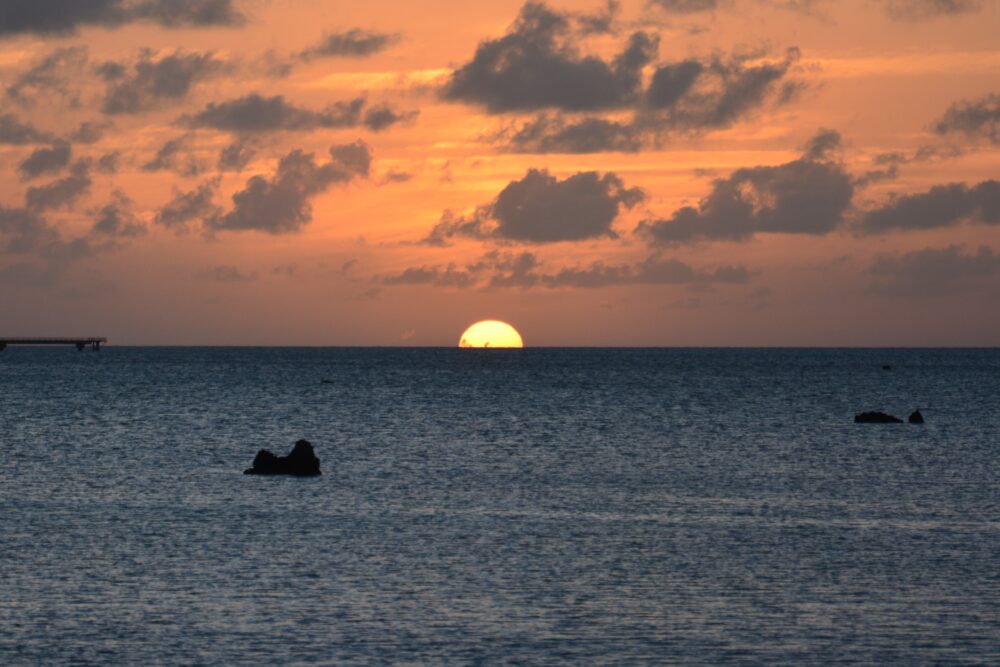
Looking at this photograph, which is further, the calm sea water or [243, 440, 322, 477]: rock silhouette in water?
[243, 440, 322, 477]: rock silhouette in water

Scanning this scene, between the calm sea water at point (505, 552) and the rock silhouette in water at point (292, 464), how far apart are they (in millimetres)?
1194

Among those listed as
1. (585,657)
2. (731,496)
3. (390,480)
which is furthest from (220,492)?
(585,657)

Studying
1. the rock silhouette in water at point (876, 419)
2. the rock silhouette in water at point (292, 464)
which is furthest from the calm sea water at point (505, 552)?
the rock silhouette in water at point (876, 419)

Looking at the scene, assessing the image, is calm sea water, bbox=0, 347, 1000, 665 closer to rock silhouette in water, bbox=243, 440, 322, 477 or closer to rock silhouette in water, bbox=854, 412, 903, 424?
rock silhouette in water, bbox=243, 440, 322, 477

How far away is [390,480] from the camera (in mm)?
76250

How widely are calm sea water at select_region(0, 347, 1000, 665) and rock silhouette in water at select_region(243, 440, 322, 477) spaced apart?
1.19 m

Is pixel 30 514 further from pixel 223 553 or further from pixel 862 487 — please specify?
pixel 862 487

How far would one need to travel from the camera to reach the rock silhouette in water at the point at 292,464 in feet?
249

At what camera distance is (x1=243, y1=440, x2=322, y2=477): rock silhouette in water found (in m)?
75.9

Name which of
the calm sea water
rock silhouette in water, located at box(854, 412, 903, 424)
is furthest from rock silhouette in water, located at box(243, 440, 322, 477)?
rock silhouette in water, located at box(854, 412, 903, 424)

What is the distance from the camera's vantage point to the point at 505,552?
49000mm

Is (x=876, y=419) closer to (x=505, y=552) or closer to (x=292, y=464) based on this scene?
(x=292, y=464)

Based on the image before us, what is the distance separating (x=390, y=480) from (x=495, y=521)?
1907cm

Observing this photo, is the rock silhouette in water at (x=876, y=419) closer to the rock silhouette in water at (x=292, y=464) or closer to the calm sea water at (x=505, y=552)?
the calm sea water at (x=505, y=552)
